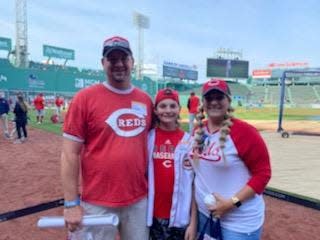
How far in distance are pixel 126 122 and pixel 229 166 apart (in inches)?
30.2

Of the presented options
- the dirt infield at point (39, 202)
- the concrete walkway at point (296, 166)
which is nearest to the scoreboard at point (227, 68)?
the concrete walkway at point (296, 166)

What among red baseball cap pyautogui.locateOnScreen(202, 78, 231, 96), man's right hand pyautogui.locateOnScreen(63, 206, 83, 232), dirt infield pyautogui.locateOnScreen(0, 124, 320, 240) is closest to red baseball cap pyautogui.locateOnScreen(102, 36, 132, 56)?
red baseball cap pyautogui.locateOnScreen(202, 78, 231, 96)

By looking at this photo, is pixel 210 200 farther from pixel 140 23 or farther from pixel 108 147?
pixel 140 23

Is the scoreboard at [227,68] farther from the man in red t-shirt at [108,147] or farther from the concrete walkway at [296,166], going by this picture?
the man in red t-shirt at [108,147]

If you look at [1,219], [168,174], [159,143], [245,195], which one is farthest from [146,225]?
[1,219]

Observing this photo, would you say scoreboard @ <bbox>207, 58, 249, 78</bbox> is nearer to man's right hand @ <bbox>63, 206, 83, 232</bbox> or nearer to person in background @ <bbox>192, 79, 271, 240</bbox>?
person in background @ <bbox>192, 79, 271, 240</bbox>

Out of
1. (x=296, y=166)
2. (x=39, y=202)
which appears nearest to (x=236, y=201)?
(x=39, y=202)

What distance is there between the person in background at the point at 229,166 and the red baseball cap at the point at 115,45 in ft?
2.03

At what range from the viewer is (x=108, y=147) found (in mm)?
2494

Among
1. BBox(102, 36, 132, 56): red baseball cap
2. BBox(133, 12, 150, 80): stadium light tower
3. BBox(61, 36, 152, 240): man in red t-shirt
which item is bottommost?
BBox(61, 36, 152, 240): man in red t-shirt

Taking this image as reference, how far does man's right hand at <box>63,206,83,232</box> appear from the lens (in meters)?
2.39

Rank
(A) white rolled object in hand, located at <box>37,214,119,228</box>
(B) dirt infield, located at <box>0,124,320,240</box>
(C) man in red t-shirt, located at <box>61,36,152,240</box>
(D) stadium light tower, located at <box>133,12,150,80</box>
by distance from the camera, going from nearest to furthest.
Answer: (A) white rolled object in hand, located at <box>37,214,119,228</box> < (C) man in red t-shirt, located at <box>61,36,152,240</box> < (B) dirt infield, located at <box>0,124,320,240</box> < (D) stadium light tower, located at <box>133,12,150,80</box>

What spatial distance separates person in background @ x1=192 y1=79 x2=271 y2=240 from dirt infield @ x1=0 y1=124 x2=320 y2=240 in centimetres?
222

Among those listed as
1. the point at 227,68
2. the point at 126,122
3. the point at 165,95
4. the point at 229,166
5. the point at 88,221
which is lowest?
the point at 88,221
